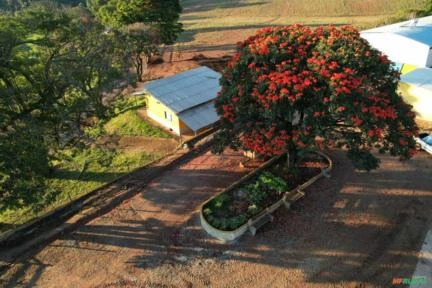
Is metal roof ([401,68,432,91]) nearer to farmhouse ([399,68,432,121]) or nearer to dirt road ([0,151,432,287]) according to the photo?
farmhouse ([399,68,432,121])

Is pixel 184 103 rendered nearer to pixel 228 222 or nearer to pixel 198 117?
pixel 198 117

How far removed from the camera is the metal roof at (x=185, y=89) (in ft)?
82.9

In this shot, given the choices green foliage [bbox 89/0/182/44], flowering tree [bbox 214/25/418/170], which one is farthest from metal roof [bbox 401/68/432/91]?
green foliage [bbox 89/0/182/44]

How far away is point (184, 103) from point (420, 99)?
16856mm

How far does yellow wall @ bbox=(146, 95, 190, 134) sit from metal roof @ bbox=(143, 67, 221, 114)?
62cm

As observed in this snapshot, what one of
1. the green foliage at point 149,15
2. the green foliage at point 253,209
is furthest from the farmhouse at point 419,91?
the green foliage at point 149,15

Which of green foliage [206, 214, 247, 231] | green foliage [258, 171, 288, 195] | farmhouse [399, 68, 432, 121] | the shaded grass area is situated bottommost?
the shaded grass area

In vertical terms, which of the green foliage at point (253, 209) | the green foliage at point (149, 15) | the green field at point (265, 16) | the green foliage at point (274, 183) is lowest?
the green foliage at point (253, 209)

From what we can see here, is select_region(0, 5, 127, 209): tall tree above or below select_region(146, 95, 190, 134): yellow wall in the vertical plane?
above

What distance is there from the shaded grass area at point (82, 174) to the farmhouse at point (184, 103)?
3.31 meters

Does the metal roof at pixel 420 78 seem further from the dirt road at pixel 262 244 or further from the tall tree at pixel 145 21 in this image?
the tall tree at pixel 145 21

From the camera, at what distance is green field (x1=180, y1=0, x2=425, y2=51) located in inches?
2015

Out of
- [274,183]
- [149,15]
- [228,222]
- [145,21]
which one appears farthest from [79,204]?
[149,15]

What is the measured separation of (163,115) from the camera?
2659cm
